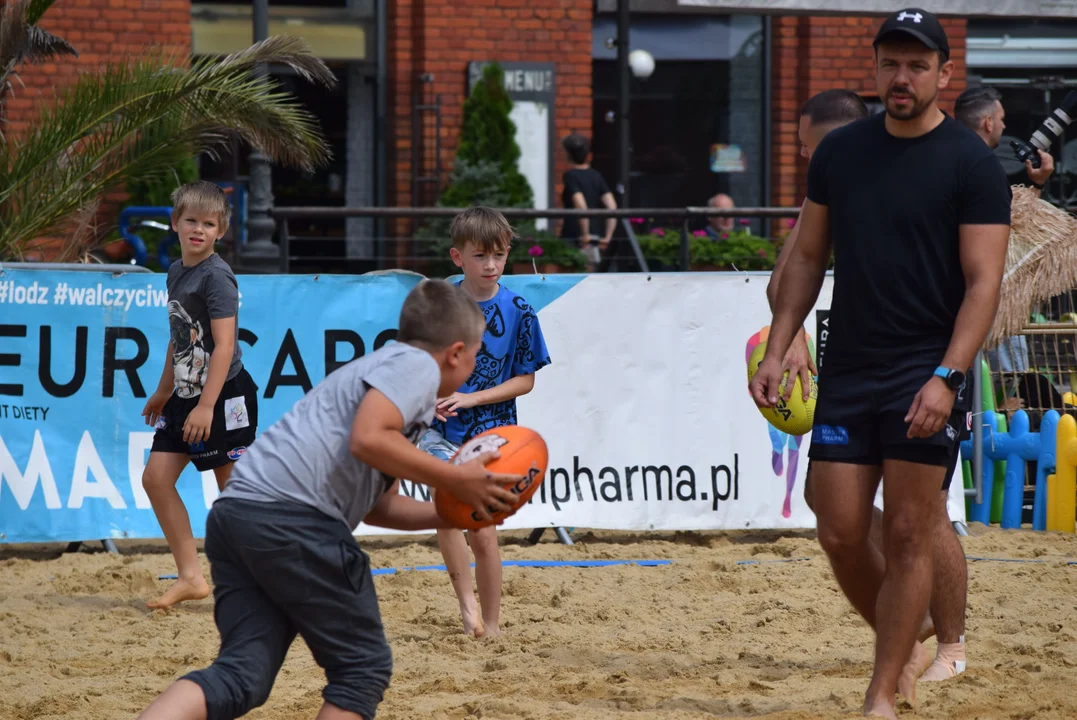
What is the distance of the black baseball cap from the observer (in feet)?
13.6

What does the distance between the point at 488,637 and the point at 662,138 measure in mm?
11361

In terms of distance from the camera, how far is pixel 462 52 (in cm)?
1500

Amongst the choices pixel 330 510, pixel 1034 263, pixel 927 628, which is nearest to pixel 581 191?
pixel 1034 263

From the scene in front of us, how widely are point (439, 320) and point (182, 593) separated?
337cm

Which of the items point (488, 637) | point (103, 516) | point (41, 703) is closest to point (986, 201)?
point (488, 637)

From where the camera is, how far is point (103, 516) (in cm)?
760

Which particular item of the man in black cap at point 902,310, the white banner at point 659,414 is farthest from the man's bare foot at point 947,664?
the white banner at point 659,414

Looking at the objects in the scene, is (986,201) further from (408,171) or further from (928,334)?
(408,171)

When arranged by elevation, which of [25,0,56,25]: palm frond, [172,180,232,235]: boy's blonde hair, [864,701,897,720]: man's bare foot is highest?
[25,0,56,25]: palm frond

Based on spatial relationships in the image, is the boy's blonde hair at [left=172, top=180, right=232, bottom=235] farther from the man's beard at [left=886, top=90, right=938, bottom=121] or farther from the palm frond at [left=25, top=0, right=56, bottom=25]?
the palm frond at [left=25, top=0, right=56, bottom=25]

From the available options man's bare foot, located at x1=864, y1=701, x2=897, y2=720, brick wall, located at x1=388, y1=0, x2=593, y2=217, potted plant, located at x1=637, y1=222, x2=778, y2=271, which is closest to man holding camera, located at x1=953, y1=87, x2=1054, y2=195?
man's bare foot, located at x1=864, y1=701, x2=897, y2=720

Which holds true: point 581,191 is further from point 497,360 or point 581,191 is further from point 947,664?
point 947,664

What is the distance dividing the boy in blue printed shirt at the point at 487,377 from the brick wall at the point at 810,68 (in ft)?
35.5

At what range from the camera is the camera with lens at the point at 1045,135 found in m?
6.25
